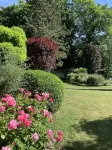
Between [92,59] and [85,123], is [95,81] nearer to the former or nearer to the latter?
[92,59]

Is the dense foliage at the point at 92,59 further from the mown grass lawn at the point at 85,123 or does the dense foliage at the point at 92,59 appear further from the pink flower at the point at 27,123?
the pink flower at the point at 27,123

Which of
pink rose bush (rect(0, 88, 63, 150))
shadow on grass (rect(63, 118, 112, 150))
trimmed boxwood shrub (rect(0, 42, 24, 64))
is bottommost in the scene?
shadow on grass (rect(63, 118, 112, 150))

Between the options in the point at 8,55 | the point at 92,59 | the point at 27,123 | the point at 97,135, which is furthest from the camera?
the point at 92,59

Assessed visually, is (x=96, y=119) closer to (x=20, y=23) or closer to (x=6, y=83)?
(x=6, y=83)

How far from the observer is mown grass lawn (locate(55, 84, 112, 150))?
7836 mm

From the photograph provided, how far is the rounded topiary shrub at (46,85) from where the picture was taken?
900cm

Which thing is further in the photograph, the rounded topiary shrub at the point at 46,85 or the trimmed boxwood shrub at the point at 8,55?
the trimmed boxwood shrub at the point at 8,55

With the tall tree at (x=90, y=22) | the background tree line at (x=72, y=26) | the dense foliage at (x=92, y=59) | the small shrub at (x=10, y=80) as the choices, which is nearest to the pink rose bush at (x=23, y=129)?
the small shrub at (x=10, y=80)

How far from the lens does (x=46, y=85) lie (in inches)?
354

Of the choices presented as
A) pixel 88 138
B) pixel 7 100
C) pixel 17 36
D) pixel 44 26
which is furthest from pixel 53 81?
pixel 44 26

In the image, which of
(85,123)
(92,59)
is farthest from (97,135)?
(92,59)

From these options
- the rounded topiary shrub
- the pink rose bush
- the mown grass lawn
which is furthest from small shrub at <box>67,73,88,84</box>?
the pink rose bush

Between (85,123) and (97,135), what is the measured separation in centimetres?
83

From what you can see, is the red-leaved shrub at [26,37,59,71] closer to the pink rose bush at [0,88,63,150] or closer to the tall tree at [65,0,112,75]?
the pink rose bush at [0,88,63,150]
